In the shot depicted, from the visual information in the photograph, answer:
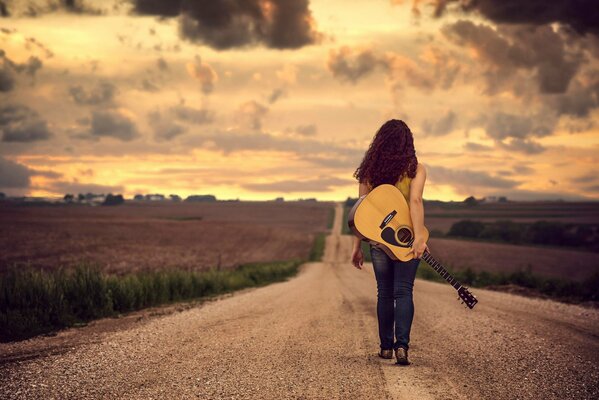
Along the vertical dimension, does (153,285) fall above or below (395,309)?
below

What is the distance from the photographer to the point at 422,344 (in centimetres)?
768

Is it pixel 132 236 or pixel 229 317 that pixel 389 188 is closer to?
pixel 229 317

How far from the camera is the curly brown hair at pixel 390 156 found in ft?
20.7

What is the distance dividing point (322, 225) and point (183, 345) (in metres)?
109

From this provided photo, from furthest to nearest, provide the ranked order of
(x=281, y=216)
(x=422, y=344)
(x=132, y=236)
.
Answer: (x=281, y=216) < (x=132, y=236) < (x=422, y=344)

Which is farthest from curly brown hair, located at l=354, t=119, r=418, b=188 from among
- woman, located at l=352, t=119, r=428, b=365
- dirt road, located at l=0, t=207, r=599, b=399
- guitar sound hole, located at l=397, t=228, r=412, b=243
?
dirt road, located at l=0, t=207, r=599, b=399

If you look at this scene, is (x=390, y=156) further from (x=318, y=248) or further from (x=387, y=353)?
(x=318, y=248)

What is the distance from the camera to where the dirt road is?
5.45m

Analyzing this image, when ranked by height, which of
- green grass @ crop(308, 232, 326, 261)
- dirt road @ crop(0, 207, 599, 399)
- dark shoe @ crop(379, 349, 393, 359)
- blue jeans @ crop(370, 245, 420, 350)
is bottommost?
green grass @ crop(308, 232, 326, 261)

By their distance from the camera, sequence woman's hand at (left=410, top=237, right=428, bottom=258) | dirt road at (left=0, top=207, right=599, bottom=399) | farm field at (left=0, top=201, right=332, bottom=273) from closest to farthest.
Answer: dirt road at (left=0, top=207, right=599, bottom=399) < woman's hand at (left=410, top=237, right=428, bottom=258) < farm field at (left=0, top=201, right=332, bottom=273)

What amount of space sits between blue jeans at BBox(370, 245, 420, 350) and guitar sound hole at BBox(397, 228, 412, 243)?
0.83 ft

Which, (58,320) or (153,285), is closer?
(58,320)

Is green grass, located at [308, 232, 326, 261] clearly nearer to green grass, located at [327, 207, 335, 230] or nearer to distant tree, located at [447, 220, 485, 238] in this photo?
green grass, located at [327, 207, 335, 230]

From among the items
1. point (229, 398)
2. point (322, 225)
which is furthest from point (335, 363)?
point (322, 225)
